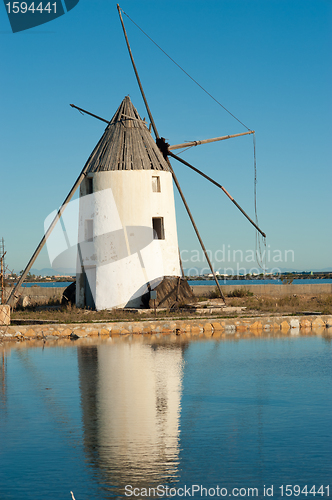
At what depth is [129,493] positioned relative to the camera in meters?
5.04

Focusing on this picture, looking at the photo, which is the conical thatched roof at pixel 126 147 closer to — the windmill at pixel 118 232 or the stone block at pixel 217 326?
the windmill at pixel 118 232

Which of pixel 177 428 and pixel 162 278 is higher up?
pixel 162 278

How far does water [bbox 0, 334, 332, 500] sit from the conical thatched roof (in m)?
10.8

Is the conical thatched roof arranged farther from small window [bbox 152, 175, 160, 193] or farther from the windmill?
small window [bbox 152, 175, 160, 193]

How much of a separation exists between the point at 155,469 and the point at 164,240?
54.7ft

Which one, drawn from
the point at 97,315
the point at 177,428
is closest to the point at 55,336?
the point at 97,315

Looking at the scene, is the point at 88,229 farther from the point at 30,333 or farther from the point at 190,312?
the point at 30,333

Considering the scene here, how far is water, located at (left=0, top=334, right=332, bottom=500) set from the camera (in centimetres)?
540

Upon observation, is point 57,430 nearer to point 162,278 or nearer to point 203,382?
point 203,382

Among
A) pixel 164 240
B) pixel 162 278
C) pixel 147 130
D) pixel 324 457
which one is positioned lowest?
pixel 324 457

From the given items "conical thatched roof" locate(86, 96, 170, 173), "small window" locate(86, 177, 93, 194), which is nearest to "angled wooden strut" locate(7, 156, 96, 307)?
"small window" locate(86, 177, 93, 194)

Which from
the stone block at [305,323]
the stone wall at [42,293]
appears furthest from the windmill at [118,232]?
the stone wall at [42,293]

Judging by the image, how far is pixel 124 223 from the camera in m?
21.1

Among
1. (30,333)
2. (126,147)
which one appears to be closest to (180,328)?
(30,333)
